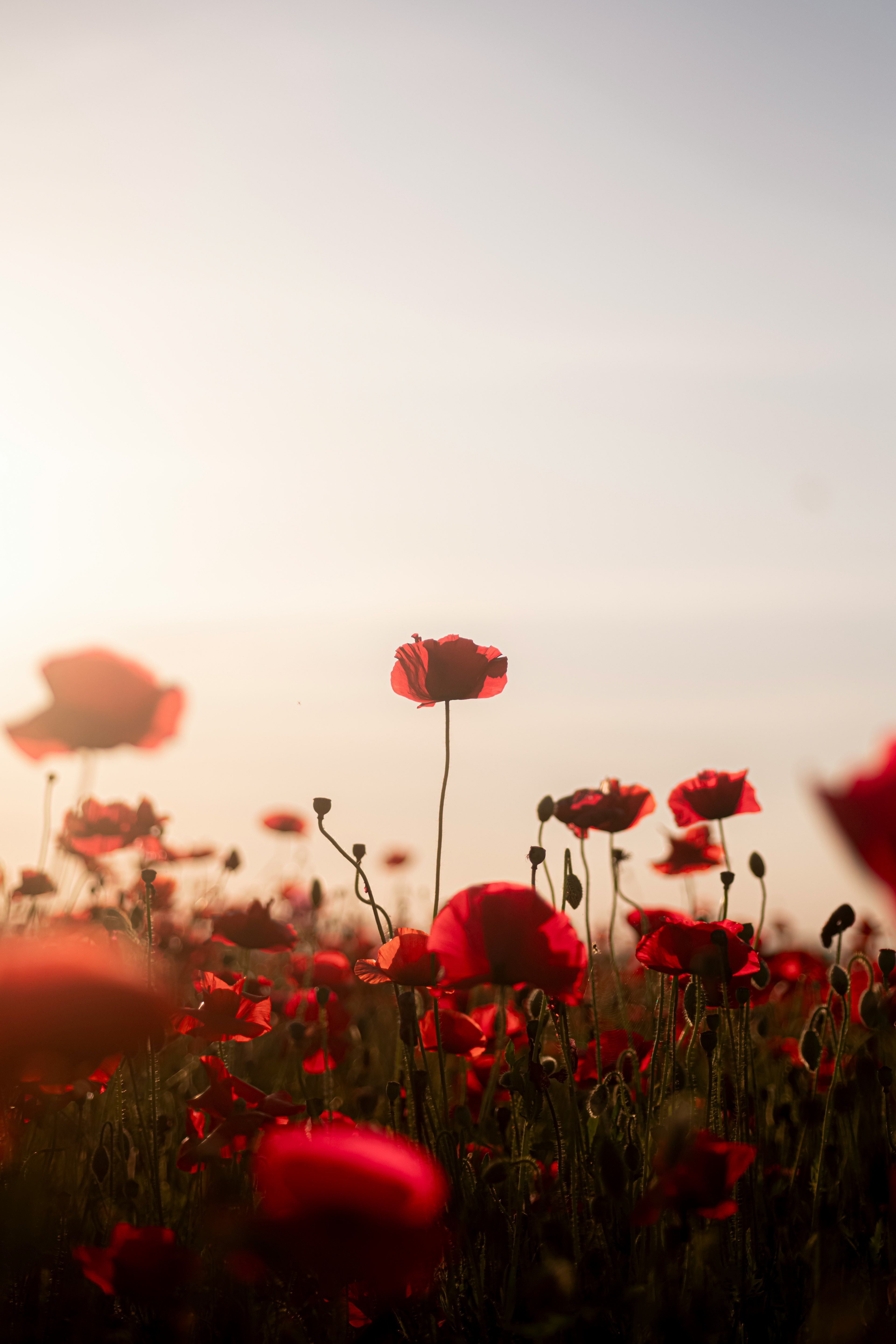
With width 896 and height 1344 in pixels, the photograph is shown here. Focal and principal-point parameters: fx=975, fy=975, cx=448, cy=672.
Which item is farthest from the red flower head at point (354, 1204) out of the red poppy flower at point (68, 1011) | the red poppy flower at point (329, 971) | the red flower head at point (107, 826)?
the red flower head at point (107, 826)

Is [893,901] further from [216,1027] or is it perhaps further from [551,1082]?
[551,1082]

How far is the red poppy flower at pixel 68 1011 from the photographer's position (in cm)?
139

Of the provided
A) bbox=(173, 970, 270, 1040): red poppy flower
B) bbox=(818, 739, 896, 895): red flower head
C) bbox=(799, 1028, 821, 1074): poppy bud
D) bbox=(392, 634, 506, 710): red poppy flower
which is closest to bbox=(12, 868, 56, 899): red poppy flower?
bbox=(173, 970, 270, 1040): red poppy flower

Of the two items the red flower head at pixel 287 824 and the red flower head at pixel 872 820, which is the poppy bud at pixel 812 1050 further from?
the red flower head at pixel 287 824

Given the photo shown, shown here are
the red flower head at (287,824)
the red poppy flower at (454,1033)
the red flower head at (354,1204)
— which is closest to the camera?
the red flower head at (354,1204)

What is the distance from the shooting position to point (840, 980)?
2004mm

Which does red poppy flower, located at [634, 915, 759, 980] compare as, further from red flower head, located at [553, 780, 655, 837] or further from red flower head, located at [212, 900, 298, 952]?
red flower head, located at [212, 900, 298, 952]

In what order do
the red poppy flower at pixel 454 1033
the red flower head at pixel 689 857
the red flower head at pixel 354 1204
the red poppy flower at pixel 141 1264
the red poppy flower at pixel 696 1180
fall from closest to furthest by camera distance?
the red flower head at pixel 354 1204, the red poppy flower at pixel 696 1180, the red poppy flower at pixel 141 1264, the red poppy flower at pixel 454 1033, the red flower head at pixel 689 857

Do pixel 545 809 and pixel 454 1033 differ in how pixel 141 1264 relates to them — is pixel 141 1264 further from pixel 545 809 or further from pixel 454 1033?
pixel 545 809

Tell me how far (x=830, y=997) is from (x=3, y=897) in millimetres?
2533

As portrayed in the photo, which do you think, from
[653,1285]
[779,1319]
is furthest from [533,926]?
[779,1319]

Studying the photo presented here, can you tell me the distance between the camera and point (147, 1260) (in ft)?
4.50

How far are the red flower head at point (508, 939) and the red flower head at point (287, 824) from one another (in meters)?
3.05

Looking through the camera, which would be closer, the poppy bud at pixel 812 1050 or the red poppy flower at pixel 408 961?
the red poppy flower at pixel 408 961
